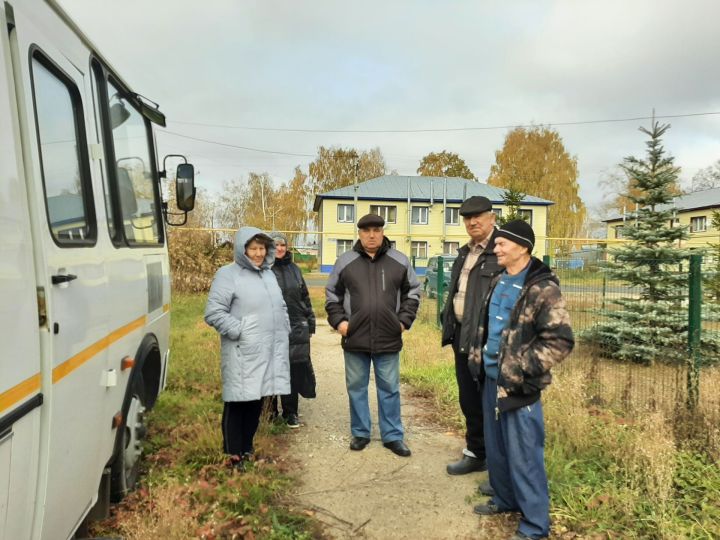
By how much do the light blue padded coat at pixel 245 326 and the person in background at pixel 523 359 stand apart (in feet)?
5.01

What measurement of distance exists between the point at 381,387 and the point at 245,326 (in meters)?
1.32

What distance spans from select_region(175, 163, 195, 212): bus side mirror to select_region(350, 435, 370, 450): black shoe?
2.39 m

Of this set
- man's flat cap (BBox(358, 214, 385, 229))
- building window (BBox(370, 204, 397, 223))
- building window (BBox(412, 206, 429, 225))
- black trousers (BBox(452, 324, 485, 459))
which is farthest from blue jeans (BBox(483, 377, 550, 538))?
building window (BBox(412, 206, 429, 225))

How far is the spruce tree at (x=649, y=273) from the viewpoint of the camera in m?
6.59

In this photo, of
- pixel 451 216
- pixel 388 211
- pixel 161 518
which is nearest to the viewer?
pixel 161 518

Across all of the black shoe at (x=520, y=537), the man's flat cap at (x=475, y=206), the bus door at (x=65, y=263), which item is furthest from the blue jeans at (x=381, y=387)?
the bus door at (x=65, y=263)

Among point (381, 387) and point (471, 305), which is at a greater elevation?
point (471, 305)

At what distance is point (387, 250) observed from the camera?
14.5 ft

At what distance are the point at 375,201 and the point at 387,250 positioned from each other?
1422 inches

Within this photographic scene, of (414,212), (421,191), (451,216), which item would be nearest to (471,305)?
(414,212)

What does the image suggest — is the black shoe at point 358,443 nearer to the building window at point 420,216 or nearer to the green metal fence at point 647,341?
the green metal fence at point 647,341

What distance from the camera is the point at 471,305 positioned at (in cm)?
375

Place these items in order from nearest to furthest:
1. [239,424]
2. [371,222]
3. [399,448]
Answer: [239,424] < [371,222] < [399,448]

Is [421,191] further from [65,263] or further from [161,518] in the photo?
[65,263]
